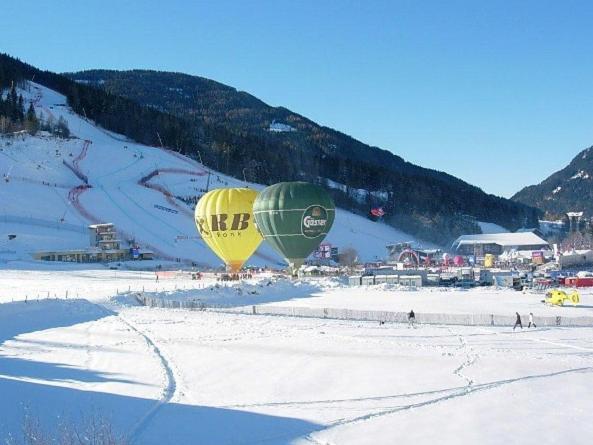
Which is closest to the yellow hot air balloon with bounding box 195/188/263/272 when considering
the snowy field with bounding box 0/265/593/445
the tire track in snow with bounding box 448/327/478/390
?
the snowy field with bounding box 0/265/593/445

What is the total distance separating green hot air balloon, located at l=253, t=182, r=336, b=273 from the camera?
41.2 m

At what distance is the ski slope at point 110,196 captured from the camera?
218 ft

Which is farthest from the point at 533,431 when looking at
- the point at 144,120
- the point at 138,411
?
the point at 144,120

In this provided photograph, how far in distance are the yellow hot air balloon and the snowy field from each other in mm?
17687

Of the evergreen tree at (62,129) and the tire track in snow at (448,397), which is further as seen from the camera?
the evergreen tree at (62,129)

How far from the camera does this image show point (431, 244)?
365ft

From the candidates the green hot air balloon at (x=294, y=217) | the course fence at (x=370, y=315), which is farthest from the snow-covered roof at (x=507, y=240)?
the course fence at (x=370, y=315)

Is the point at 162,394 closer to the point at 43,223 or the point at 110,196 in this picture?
the point at 43,223

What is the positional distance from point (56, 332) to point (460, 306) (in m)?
16.0

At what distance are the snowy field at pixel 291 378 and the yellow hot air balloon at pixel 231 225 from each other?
58.0 feet

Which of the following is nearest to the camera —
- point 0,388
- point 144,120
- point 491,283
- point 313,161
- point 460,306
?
point 0,388

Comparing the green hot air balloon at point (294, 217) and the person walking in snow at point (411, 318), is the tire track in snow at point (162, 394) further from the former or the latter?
the green hot air balloon at point (294, 217)

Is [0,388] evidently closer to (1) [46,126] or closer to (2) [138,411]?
(2) [138,411]

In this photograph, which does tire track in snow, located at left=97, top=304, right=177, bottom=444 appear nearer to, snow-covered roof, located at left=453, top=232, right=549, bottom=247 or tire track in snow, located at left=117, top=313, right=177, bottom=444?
tire track in snow, located at left=117, top=313, right=177, bottom=444
